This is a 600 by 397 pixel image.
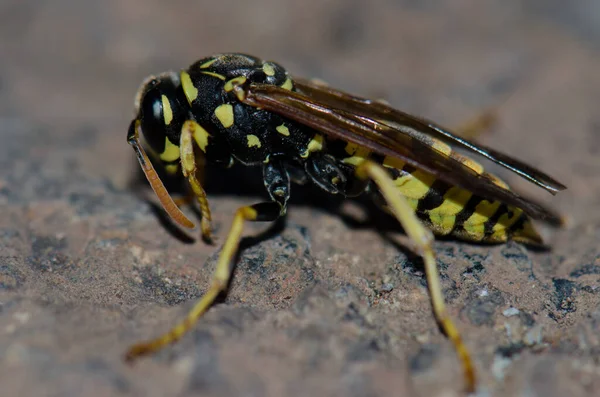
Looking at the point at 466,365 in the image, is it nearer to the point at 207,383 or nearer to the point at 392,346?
the point at 392,346

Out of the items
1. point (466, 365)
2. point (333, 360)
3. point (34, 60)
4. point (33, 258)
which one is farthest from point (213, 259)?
point (34, 60)

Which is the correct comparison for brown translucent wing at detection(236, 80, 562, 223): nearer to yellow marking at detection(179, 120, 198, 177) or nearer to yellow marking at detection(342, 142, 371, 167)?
yellow marking at detection(342, 142, 371, 167)

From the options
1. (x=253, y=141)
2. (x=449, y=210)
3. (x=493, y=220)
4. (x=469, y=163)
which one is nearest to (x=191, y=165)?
(x=253, y=141)

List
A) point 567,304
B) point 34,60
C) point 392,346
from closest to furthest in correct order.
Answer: point 392,346
point 567,304
point 34,60

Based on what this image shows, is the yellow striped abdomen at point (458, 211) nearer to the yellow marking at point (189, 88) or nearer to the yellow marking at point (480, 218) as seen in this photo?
the yellow marking at point (480, 218)

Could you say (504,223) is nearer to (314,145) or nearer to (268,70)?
(314,145)

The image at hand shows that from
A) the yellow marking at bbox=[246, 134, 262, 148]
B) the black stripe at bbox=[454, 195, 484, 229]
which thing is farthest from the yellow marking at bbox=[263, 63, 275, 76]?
the black stripe at bbox=[454, 195, 484, 229]
